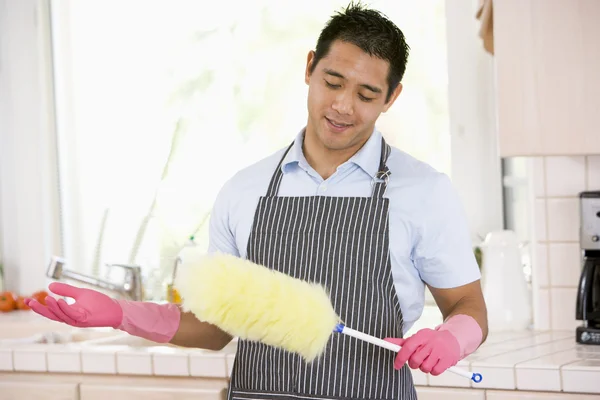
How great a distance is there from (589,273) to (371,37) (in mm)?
1185

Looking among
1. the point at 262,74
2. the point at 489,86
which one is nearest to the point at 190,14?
the point at 262,74

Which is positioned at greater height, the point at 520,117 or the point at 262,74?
the point at 262,74

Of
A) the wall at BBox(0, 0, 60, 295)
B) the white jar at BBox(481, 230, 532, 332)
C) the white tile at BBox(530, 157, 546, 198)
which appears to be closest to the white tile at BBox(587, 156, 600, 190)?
the white tile at BBox(530, 157, 546, 198)

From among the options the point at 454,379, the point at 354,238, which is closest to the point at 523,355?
the point at 454,379

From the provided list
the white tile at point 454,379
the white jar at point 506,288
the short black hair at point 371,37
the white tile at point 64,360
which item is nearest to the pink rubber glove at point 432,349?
the short black hair at point 371,37

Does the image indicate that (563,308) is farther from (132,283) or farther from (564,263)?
(132,283)

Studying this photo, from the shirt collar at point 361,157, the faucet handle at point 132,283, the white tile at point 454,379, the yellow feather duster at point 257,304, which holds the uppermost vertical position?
the shirt collar at point 361,157

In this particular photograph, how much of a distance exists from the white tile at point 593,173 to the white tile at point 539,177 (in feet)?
0.44

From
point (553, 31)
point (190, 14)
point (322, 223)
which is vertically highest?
point (190, 14)

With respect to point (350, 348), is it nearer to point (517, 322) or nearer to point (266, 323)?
point (266, 323)

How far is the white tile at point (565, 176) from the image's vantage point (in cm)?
265

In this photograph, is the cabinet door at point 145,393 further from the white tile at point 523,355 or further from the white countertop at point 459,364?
the white tile at point 523,355

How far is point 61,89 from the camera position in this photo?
11.8 feet

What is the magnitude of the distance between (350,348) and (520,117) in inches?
37.3
